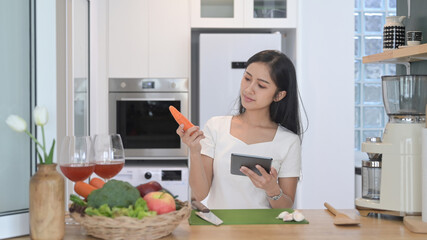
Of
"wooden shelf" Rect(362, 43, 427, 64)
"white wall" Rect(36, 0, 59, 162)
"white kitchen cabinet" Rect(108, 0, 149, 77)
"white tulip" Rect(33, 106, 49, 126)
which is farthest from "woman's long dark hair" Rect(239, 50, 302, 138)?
"white kitchen cabinet" Rect(108, 0, 149, 77)

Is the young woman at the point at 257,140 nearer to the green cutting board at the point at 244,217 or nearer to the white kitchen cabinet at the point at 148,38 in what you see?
the green cutting board at the point at 244,217

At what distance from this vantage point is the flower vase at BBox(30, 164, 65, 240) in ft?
4.71

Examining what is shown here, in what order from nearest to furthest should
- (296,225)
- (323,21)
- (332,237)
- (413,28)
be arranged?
1. (332,237)
2. (296,225)
3. (413,28)
4. (323,21)

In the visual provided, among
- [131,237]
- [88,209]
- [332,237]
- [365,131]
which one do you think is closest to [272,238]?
[332,237]

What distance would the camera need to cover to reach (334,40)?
13.3 ft

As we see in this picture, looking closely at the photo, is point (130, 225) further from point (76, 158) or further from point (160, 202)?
point (76, 158)

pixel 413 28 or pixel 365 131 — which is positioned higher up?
pixel 413 28

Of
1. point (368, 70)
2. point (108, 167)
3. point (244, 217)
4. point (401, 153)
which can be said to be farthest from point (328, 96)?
point (108, 167)

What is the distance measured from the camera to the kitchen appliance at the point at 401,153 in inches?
73.2

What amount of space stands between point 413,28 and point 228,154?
96 cm

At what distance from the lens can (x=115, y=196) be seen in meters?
1.49

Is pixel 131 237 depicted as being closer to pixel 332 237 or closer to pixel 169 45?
pixel 332 237

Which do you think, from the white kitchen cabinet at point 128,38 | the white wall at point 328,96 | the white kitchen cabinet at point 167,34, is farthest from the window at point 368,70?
the white kitchen cabinet at point 128,38

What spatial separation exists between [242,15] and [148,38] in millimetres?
730
